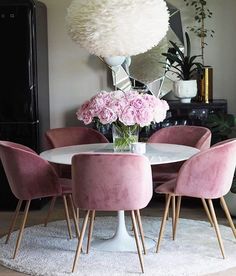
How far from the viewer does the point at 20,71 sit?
16.5ft

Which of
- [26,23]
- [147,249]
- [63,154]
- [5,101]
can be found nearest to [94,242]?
[147,249]

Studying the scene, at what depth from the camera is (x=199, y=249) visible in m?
3.91

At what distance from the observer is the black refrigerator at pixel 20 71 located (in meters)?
4.96

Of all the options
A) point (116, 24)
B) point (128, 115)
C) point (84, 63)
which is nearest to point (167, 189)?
point (128, 115)

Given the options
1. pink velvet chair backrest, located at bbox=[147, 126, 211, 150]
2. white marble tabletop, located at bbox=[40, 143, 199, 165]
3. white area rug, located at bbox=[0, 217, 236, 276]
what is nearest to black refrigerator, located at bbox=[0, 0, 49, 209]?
white marble tabletop, located at bbox=[40, 143, 199, 165]

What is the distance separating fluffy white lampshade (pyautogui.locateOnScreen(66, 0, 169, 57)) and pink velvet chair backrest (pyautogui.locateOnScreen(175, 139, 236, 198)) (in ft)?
2.69

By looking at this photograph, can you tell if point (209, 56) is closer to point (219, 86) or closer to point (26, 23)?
point (219, 86)

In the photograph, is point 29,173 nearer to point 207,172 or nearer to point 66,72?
point 207,172

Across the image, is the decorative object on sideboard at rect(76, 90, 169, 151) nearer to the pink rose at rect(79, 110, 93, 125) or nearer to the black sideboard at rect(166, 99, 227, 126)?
the pink rose at rect(79, 110, 93, 125)

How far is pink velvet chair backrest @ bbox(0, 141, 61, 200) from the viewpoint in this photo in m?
3.77

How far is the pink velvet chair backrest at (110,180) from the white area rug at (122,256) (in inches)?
15.9

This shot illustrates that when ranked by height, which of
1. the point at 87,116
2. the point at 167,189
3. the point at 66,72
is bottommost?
the point at 167,189

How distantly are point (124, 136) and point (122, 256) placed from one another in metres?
0.80

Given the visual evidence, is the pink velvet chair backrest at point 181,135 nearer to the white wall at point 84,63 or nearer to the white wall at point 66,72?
the white wall at point 84,63
